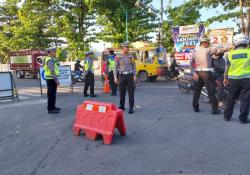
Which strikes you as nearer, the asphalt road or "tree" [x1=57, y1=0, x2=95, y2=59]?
the asphalt road

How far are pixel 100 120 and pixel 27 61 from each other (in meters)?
23.8

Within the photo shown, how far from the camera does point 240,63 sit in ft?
24.3

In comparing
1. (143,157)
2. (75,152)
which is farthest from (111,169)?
(75,152)

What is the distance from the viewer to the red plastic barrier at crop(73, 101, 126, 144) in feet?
20.3

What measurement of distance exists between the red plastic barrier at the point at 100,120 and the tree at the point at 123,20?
23.1 metres

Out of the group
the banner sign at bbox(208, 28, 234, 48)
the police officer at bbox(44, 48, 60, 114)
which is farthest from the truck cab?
the police officer at bbox(44, 48, 60, 114)

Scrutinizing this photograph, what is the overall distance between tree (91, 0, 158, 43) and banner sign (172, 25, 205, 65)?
10.8m

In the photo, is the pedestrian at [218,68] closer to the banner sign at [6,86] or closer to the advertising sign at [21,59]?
the banner sign at [6,86]

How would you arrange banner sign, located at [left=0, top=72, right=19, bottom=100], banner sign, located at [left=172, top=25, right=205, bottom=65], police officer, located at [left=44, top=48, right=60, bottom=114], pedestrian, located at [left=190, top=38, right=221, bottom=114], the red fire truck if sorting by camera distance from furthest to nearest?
the red fire truck, banner sign, located at [left=172, top=25, right=205, bottom=65], banner sign, located at [left=0, top=72, right=19, bottom=100], police officer, located at [left=44, top=48, right=60, bottom=114], pedestrian, located at [left=190, top=38, right=221, bottom=114]

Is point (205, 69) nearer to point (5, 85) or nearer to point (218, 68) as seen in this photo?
point (218, 68)

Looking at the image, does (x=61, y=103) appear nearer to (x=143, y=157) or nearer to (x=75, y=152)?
(x=75, y=152)

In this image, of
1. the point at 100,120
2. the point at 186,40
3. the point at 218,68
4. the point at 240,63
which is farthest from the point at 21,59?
the point at 240,63

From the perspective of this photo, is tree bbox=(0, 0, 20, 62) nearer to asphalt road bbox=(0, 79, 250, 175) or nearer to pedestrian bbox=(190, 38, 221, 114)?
pedestrian bbox=(190, 38, 221, 114)

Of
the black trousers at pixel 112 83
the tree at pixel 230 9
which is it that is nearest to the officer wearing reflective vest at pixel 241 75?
the black trousers at pixel 112 83
